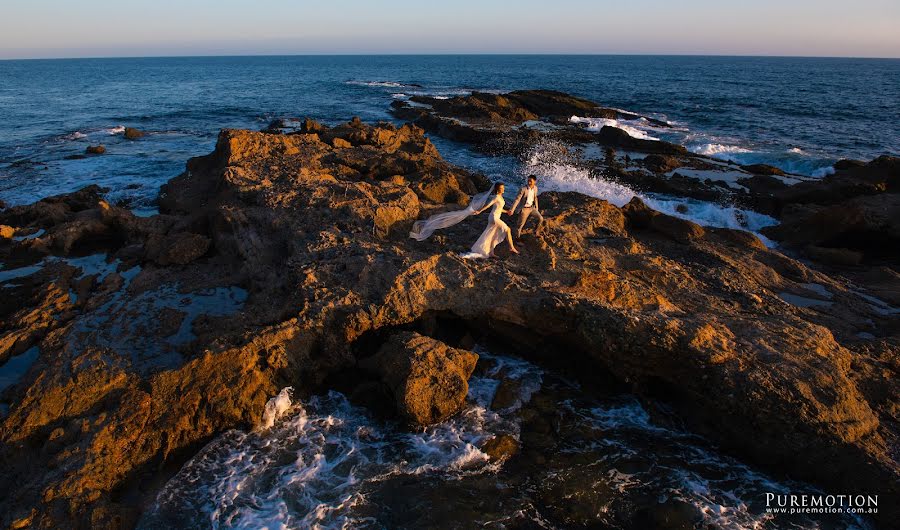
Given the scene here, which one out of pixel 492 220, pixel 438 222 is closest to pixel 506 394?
pixel 492 220

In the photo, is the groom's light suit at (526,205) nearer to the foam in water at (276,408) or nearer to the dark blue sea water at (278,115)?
the foam in water at (276,408)

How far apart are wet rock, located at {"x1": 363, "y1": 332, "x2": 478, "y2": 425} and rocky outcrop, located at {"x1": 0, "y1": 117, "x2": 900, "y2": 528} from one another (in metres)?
0.03

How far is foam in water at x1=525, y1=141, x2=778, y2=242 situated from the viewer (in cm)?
1694

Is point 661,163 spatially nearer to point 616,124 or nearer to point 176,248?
point 616,124

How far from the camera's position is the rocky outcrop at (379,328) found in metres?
6.22

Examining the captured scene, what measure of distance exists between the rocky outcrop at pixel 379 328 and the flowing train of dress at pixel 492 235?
375 millimetres

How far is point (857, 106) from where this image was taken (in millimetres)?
46375

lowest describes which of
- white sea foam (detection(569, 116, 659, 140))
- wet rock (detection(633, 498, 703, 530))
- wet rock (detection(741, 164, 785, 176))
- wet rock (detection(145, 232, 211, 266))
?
wet rock (detection(633, 498, 703, 530))

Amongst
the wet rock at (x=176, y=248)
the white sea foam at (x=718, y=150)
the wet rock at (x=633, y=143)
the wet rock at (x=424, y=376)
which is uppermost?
the wet rock at (x=633, y=143)

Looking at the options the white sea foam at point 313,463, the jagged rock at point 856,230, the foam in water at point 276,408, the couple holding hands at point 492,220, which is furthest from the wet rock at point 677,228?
the foam in water at point 276,408

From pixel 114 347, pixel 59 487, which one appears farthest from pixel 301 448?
pixel 114 347

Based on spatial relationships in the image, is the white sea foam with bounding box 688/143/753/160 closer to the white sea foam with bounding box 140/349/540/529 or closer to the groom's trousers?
the groom's trousers

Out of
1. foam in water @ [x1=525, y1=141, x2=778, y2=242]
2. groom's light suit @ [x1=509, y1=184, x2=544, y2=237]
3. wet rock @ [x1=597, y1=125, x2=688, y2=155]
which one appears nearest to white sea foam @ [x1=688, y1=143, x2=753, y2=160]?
wet rock @ [x1=597, y1=125, x2=688, y2=155]

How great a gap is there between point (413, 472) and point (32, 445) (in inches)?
199
